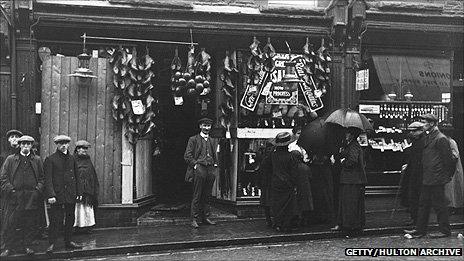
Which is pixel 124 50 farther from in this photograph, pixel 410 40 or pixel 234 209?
pixel 410 40

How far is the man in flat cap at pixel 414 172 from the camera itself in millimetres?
10312

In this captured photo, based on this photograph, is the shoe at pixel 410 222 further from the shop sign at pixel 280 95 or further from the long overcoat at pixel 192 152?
the long overcoat at pixel 192 152

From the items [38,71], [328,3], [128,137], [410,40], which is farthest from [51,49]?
[410,40]

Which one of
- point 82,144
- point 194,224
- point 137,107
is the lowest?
point 194,224

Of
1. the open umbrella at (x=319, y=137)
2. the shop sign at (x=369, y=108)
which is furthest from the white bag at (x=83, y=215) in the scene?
the shop sign at (x=369, y=108)

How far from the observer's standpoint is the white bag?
10329 millimetres

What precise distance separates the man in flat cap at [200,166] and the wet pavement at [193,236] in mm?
495

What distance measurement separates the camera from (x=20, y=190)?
8.89 m

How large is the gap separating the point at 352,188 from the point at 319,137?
1.13m

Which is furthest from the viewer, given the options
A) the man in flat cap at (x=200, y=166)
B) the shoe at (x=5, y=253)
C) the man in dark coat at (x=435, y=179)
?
the man in flat cap at (x=200, y=166)

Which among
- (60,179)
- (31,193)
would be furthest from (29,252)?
(60,179)

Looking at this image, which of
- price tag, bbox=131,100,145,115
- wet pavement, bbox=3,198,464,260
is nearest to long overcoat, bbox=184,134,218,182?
wet pavement, bbox=3,198,464,260

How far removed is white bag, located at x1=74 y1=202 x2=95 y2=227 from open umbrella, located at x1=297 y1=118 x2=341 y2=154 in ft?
13.7

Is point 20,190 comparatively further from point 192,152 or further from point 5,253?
point 192,152
